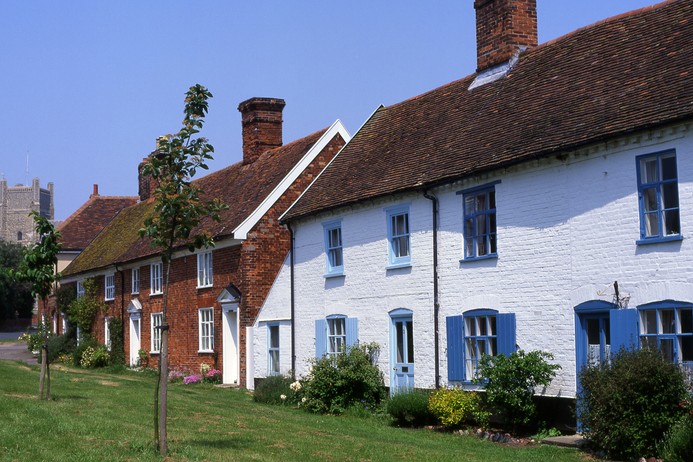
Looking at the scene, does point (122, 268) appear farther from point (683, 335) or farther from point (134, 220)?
point (683, 335)

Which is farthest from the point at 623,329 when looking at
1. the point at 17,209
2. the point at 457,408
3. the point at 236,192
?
the point at 17,209

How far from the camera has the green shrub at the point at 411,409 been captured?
19062 millimetres

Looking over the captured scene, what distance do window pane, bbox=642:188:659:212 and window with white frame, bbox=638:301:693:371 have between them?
160 centimetres

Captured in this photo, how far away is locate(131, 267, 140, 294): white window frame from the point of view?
122 feet

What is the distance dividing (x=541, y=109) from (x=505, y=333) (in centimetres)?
467

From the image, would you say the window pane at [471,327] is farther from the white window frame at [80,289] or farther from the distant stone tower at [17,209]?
the distant stone tower at [17,209]

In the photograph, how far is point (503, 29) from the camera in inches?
883

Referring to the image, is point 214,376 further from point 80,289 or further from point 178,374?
point 80,289

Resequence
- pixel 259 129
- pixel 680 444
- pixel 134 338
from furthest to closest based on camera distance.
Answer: pixel 134 338
pixel 259 129
pixel 680 444

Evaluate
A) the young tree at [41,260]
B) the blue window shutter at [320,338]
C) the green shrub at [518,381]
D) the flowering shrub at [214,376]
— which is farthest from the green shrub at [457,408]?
the flowering shrub at [214,376]

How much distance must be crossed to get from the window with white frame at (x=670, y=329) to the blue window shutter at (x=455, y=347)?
4696 mm

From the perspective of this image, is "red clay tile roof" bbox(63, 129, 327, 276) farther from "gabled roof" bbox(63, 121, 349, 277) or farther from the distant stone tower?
the distant stone tower

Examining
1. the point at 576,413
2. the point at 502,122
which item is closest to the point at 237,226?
the point at 502,122

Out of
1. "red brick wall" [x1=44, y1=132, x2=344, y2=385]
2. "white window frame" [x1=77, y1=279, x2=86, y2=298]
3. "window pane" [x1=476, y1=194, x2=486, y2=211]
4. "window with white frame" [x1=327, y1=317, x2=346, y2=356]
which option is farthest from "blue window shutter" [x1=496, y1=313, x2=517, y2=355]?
"white window frame" [x1=77, y1=279, x2=86, y2=298]
